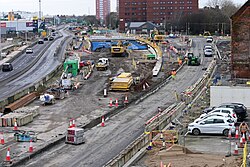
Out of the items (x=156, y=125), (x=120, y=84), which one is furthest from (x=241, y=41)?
(x=156, y=125)

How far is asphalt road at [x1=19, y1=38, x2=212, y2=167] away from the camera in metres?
21.6

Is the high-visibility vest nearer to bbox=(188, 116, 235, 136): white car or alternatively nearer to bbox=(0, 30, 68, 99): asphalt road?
bbox=(188, 116, 235, 136): white car

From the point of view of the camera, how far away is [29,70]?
62000 mm

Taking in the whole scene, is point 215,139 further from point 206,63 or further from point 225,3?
point 225,3

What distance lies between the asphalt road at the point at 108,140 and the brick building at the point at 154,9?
118 metres

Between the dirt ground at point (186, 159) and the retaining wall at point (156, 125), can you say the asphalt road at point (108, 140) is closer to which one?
the retaining wall at point (156, 125)

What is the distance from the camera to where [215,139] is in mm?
22938

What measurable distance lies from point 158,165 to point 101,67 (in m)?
34.7

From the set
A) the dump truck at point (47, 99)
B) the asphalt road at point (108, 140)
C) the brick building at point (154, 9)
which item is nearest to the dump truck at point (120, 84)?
the asphalt road at point (108, 140)

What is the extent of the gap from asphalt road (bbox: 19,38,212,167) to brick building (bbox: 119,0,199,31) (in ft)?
386

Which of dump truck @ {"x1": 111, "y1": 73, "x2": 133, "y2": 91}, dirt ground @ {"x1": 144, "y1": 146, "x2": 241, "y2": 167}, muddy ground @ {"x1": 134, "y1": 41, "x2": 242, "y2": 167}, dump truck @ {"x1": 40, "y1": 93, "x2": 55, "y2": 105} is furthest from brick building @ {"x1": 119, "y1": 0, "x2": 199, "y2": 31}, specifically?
dirt ground @ {"x1": 144, "y1": 146, "x2": 241, "y2": 167}

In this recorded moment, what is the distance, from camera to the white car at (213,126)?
2359 cm

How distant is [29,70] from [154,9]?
98.8m

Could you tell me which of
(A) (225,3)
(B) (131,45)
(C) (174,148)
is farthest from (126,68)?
(A) (225,3)
